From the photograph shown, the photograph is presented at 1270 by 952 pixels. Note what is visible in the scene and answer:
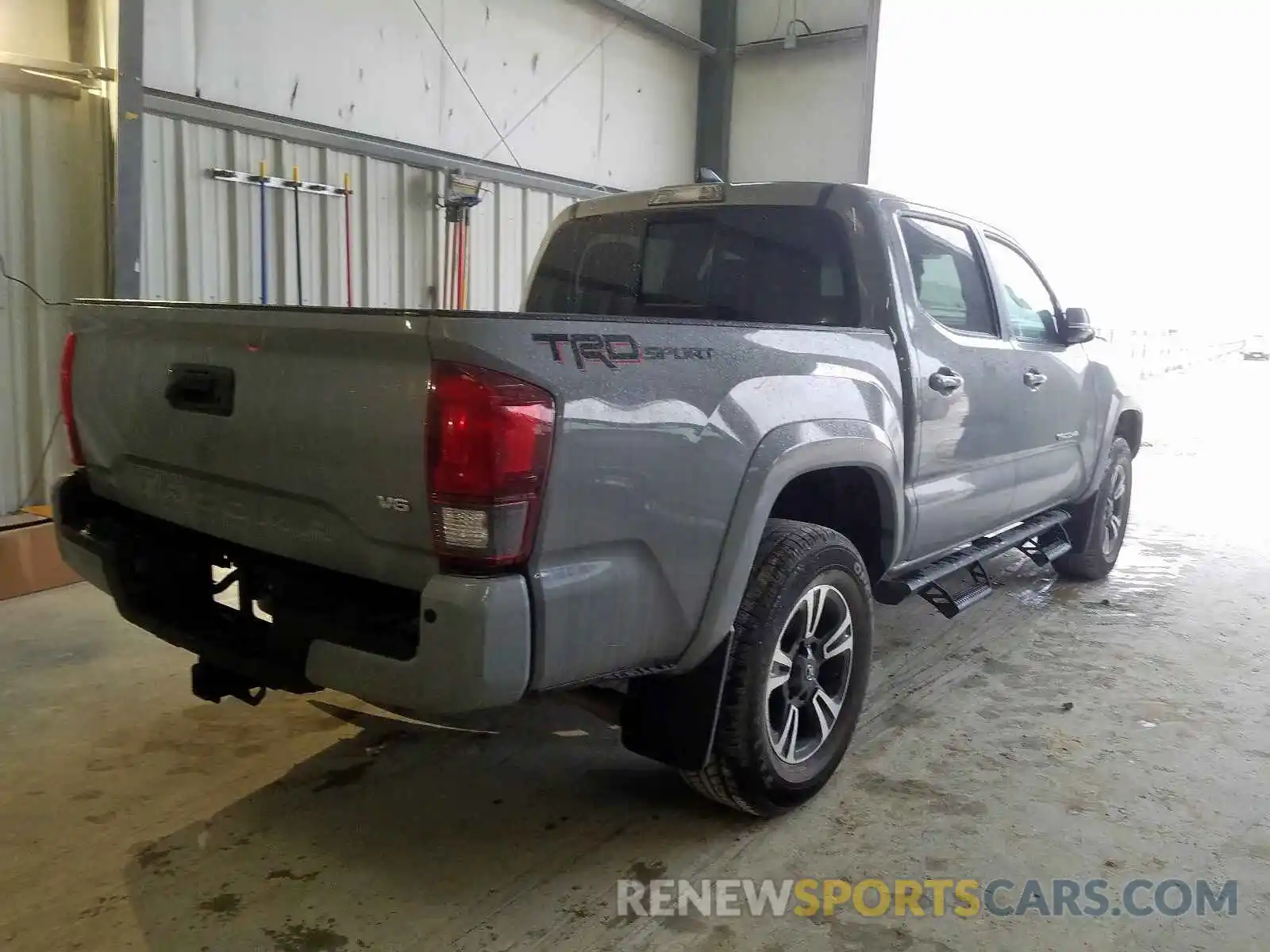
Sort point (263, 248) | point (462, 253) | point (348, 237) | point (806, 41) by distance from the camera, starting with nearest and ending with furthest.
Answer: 1. point (263, 248)
2. point (348, 237)
3. point (462, 253)
4. point (806, 41)

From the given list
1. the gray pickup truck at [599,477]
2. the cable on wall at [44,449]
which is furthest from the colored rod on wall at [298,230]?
the gray pickup truck at [599,477]

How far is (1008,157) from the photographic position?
357 inches

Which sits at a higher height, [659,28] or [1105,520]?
[659,28]

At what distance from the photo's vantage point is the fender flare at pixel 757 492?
2.29m

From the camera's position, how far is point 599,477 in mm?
1967

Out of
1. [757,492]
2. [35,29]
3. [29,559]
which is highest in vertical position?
[35,29]

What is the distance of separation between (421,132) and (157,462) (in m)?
5.27

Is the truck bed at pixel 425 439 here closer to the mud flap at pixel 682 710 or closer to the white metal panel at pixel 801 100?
the mud flap at pixel 682 710

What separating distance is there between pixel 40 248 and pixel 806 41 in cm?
→ 707

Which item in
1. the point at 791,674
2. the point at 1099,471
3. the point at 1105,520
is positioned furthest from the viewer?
the point at 1105,520

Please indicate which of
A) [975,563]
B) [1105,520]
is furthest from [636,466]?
[1105,520]

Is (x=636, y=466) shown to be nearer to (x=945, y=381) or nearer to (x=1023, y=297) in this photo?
(x=945, y=381)

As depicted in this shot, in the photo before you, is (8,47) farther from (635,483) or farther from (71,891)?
(635,483)

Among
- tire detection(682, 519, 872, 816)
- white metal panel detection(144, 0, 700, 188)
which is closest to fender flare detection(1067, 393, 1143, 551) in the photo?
tire detection(682, 519, 872, 816)
